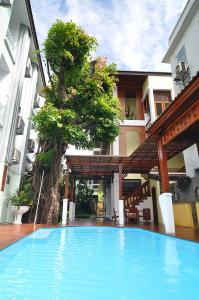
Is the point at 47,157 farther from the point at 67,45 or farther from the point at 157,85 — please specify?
the point at 157,85

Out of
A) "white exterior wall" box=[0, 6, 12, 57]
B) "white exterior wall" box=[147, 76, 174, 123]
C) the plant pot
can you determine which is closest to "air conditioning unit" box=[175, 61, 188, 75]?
"white exterior wall" box=[147, 76, 174, 123]

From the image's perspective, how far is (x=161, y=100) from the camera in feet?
55.8

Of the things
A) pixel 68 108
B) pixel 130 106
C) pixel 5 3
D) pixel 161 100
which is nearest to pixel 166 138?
pixel 68 108

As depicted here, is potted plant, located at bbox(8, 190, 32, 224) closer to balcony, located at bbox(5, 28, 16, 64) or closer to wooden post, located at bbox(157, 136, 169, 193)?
wooden post, located at bbox(157, 136, 169, 193)

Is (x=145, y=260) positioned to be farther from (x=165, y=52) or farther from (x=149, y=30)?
(x=165, y=52)

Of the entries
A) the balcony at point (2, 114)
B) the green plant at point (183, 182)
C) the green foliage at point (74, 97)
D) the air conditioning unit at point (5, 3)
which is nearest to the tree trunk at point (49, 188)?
the green foliage at point (74, 97)

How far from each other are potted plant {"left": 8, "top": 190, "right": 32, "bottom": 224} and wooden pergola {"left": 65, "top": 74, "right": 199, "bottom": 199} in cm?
299

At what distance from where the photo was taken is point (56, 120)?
1009cm

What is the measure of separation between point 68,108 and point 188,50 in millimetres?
7112

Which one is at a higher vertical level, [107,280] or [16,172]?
[16,172]

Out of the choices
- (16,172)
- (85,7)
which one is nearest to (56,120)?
(16,172)

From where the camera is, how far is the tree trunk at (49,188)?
10.9 metres

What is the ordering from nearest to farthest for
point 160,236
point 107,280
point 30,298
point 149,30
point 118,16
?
point 30,298 < point 107,280 < point 160,236 < point 118,16 < point 149,30

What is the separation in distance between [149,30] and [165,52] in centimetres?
219
